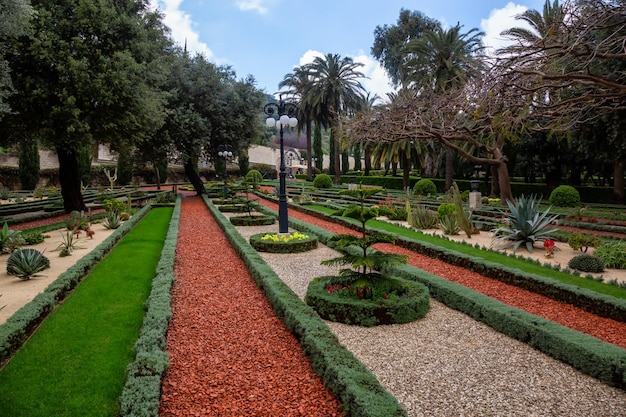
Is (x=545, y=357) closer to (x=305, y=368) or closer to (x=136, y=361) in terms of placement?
(x=305, y=368)

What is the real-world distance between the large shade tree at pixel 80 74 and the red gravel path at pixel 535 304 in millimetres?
10958

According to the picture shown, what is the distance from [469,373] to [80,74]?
13.4 metres

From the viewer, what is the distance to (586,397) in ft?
11.2

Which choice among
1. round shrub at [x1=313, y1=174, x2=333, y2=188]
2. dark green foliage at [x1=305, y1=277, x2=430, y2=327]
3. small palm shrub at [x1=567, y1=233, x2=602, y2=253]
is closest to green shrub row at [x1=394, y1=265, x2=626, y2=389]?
dark green foliage at [x1=305, y1=277, x2=430, y2=327]

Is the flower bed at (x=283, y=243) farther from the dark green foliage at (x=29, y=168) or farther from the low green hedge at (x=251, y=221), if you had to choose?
the dark green foliage at (x=29, y=168)

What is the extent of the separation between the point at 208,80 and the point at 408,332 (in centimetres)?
2229

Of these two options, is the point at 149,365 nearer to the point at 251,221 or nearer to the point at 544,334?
the point at 544,334

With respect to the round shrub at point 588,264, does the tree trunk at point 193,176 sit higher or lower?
higher

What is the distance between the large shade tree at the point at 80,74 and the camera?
1250cm

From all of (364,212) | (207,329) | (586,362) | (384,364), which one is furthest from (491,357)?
(207,329)

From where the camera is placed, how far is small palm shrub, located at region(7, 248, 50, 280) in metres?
7.34

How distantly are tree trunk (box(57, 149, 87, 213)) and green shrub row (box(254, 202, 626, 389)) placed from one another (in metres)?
15.4

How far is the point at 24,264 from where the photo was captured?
7348mm

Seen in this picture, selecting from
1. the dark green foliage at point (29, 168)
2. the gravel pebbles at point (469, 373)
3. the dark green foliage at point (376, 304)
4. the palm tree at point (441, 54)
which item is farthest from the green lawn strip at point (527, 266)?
the dark green foliage at point (29, 168)
